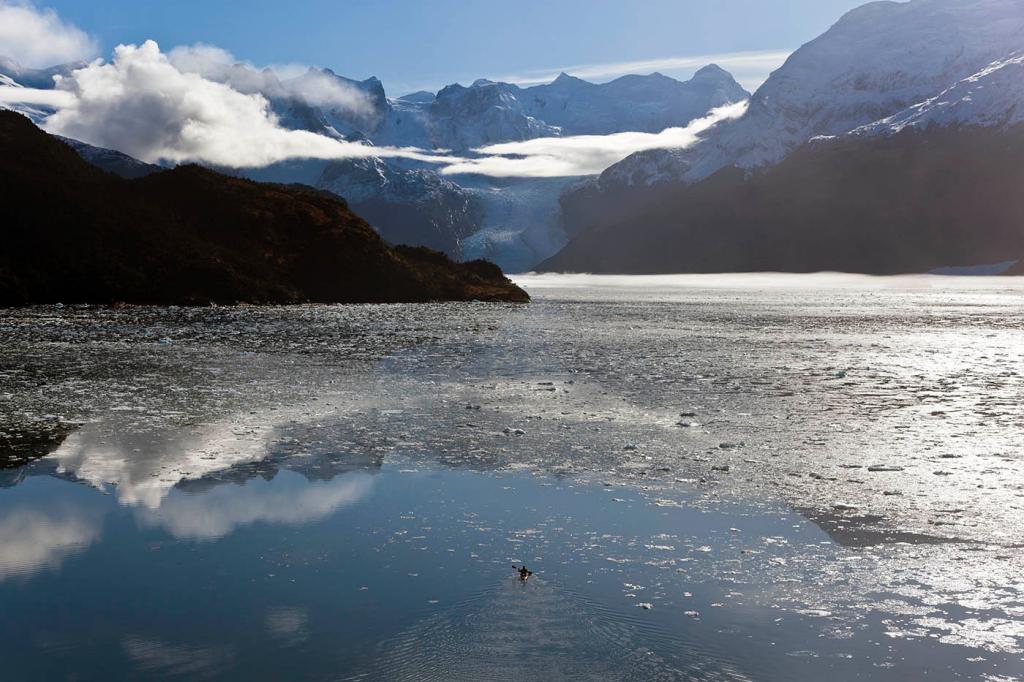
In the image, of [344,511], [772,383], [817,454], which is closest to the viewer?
[344,511]

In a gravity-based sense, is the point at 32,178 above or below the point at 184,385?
above

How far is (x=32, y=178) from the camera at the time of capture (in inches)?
2869

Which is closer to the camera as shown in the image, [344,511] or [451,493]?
[344,511]

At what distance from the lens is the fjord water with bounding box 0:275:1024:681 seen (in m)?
7.05

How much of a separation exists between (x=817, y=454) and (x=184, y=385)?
48.1 feet

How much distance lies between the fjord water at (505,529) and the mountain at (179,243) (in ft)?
159

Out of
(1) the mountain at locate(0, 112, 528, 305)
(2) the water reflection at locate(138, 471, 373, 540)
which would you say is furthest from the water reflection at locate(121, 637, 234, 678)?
(1) the mountain at locate(0, 112, 528, 305)

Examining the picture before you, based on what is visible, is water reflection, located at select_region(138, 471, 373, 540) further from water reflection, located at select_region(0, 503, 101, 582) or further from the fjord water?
water reflection, located at select_region(0, 503, 101, 582)

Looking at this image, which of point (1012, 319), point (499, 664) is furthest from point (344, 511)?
point (1012, 319)

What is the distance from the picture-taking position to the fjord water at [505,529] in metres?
7.05

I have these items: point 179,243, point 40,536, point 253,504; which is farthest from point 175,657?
point 179,243

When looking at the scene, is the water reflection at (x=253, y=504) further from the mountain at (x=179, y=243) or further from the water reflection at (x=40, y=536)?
the mountain at (x=179, y=243)

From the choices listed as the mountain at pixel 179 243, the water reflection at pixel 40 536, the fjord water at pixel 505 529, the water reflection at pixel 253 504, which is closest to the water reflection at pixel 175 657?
the fjord water at pixel 505 529

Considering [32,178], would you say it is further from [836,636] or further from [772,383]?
[836,636]
